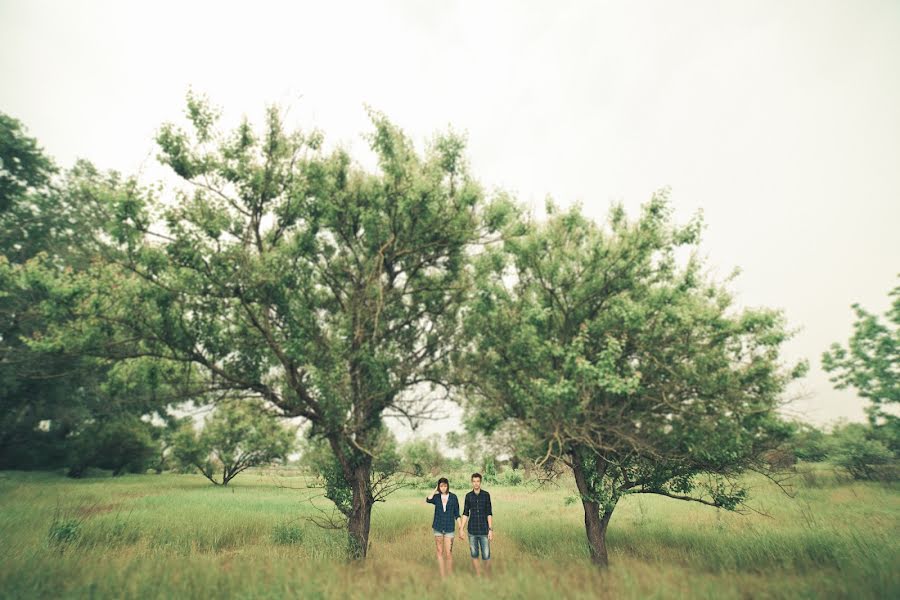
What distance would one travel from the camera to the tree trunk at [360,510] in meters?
9.83

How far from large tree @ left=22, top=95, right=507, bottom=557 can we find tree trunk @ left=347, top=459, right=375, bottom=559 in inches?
1.6

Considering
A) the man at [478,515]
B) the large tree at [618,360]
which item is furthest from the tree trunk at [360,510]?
the large tree at [618,360]

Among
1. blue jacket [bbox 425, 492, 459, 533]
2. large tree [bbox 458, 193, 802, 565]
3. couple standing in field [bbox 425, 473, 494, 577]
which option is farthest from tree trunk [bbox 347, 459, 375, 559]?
large tree [bbox 458, 193, 802, 565]

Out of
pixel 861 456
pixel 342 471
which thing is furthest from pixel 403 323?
pixel 861 456

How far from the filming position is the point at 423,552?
12.6 meters

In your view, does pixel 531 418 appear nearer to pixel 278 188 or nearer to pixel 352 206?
pixel 352 206

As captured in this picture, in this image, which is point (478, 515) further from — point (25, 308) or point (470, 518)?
point (25, 308)

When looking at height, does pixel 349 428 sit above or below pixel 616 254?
below

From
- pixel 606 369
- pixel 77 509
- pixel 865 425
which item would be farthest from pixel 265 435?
pixel 865 425

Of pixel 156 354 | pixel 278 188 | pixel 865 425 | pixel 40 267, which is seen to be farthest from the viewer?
pixel 865 425

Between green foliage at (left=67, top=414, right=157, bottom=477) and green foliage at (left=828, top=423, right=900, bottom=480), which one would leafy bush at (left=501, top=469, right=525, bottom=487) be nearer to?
green foliage at (left=828, top=423, right=900, bottom=480)

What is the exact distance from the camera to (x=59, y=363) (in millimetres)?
8844

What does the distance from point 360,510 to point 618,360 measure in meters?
8.02

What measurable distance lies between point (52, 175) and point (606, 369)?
37639 millimetres
